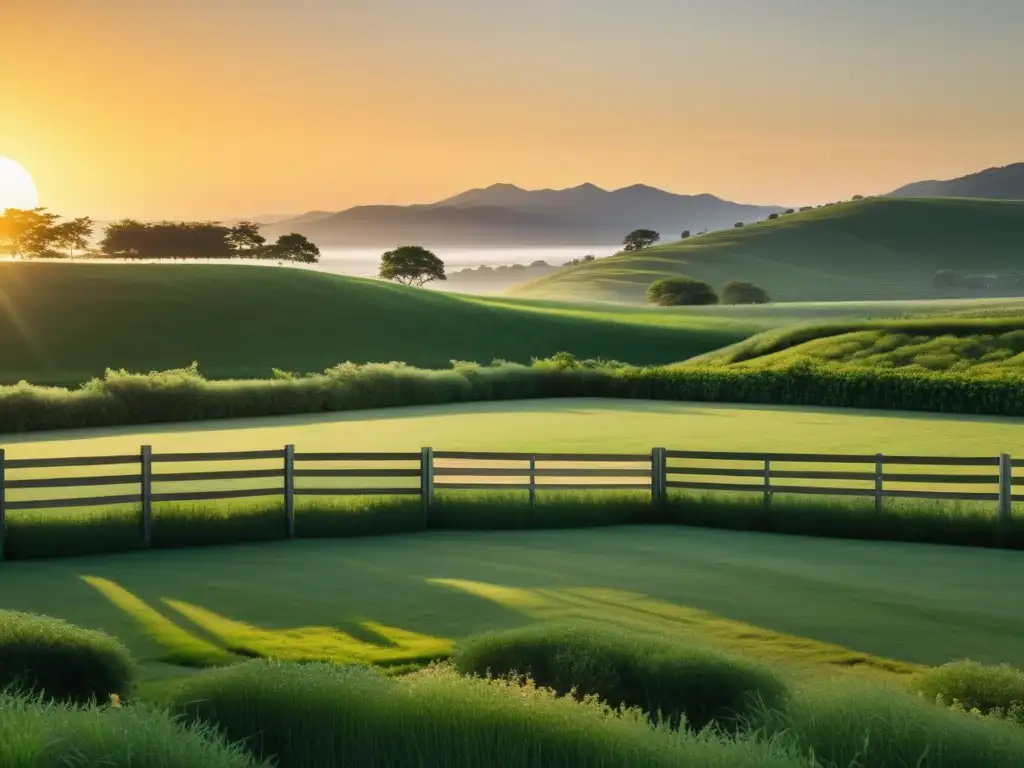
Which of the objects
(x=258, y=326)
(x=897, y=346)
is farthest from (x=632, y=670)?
(x=258, y=326)

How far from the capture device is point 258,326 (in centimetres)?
7731

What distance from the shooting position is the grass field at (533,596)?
13.2 meters

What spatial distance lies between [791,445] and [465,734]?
95.1ft

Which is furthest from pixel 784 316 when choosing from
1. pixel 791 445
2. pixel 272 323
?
pixel 791 445

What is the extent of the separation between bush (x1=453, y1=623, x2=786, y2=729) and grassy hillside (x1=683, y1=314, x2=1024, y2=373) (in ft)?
140

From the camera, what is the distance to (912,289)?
167625 millimetres

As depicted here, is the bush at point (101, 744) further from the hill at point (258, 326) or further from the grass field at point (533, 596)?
the hill at point (258, 326)

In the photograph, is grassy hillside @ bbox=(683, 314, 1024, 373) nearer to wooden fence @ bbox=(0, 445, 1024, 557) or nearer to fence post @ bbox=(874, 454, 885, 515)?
wooden fence @ bbox=(0, 445, 1024, 557)

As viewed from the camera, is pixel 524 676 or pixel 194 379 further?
pixel 194 379

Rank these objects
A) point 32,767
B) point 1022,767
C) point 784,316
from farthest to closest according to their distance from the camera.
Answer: point 784,316, point 1022,767, point 32,767

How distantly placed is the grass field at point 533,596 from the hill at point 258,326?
48.2 meters

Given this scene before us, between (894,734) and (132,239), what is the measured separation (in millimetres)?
128594

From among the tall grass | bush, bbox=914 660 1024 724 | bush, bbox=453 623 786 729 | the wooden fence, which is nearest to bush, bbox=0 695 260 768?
bush, bbox=453 623 786 729

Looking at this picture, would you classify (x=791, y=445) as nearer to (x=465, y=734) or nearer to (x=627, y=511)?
(x=627, y=511)
